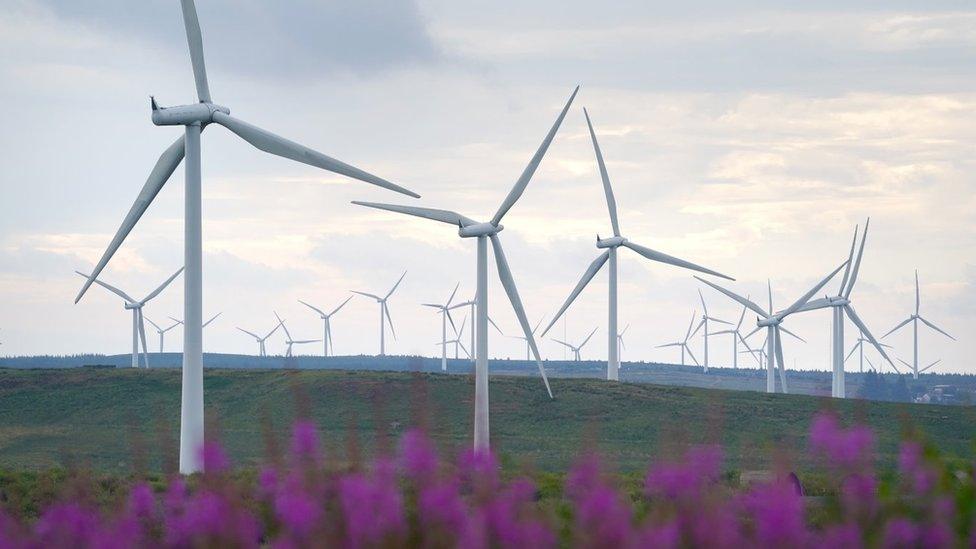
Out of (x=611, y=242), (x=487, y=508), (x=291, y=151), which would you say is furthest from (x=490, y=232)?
(x=487, y=508)

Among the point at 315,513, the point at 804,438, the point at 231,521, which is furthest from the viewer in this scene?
the point at 804,438

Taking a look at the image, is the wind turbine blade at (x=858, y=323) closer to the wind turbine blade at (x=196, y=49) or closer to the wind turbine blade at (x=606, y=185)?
the wind turbine blade at (x=606, y=185)

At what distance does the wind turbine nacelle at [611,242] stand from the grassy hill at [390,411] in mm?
14017

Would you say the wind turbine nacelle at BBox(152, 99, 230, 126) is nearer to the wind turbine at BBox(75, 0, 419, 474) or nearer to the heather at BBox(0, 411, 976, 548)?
the wind turbine at BBox(75, 0, 419, 474)

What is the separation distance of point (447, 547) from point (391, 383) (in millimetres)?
121786

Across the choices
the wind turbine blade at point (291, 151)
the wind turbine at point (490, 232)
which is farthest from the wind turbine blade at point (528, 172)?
the wind turbine blade at point (291, 151)

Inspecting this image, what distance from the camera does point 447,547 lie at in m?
7.54

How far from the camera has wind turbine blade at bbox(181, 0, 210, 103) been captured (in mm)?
60500

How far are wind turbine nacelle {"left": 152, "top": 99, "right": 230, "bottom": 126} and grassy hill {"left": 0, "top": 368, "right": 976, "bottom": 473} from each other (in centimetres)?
3419

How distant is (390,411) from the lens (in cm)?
11906

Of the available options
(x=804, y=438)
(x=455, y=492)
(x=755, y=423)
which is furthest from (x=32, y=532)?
(x=755, y=423)

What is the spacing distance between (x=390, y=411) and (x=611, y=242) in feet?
82.9

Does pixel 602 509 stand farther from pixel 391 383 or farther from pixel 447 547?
pixel 391 383

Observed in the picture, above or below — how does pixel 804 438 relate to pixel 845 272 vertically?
below
